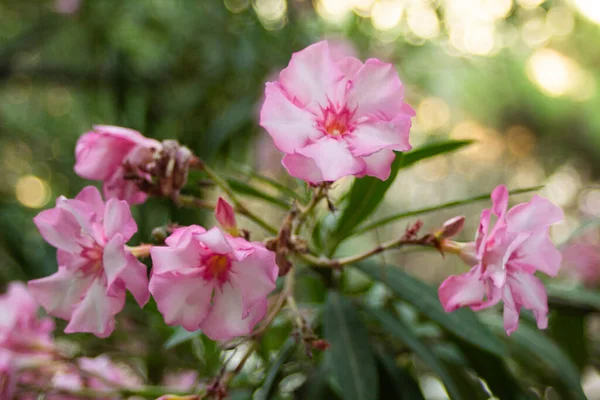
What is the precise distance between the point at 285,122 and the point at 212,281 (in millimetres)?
170

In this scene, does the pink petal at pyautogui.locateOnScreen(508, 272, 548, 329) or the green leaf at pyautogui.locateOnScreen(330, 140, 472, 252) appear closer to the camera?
the pink petal at pyautogui.locateOnScreen(508, 272, 548, 329)

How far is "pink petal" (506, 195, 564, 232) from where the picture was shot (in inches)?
22.8

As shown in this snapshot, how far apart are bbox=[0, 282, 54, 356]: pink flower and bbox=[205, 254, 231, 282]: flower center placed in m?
0.45

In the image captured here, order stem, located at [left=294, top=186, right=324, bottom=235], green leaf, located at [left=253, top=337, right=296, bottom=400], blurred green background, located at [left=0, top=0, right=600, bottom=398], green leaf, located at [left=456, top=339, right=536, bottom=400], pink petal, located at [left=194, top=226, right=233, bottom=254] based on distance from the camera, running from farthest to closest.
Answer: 1. blurred green background, located at [left=0, top=0, right=600, bottom=398]
2. green leaf, located at [left=456, top=339, right=536, bottom=400]
3. green leaf, located at [left=253, top=337, right=296, bottom=400]
4. stem, located at [left=294, top=186, right=324, bottom=235]
5. pink petal, located at [left=194, top=226, right=233, bottom=254]

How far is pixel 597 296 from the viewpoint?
0.99m

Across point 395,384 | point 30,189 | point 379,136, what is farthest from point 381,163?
point 30,189

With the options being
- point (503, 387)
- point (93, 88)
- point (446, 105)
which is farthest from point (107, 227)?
point (446, 105)

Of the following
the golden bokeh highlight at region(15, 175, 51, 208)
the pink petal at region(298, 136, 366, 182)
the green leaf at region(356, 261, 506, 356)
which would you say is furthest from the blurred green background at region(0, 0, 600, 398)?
the pink petal at region(298, 136, 366, 182)

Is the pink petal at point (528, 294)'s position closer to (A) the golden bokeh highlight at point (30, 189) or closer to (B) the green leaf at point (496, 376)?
(B) the green leaf at point (496, 376)

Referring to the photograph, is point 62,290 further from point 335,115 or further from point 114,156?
point 335,115

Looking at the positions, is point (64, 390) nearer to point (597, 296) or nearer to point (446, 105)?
point (597, 296)

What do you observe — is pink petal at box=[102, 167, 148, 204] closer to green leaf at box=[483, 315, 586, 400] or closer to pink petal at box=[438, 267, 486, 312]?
pink petal at box=[438, 267, 486, 312]

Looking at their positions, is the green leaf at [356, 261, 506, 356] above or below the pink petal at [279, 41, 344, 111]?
below

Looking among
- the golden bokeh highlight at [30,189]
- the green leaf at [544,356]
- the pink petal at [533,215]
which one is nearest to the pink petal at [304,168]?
the pink petal at [533,215]
